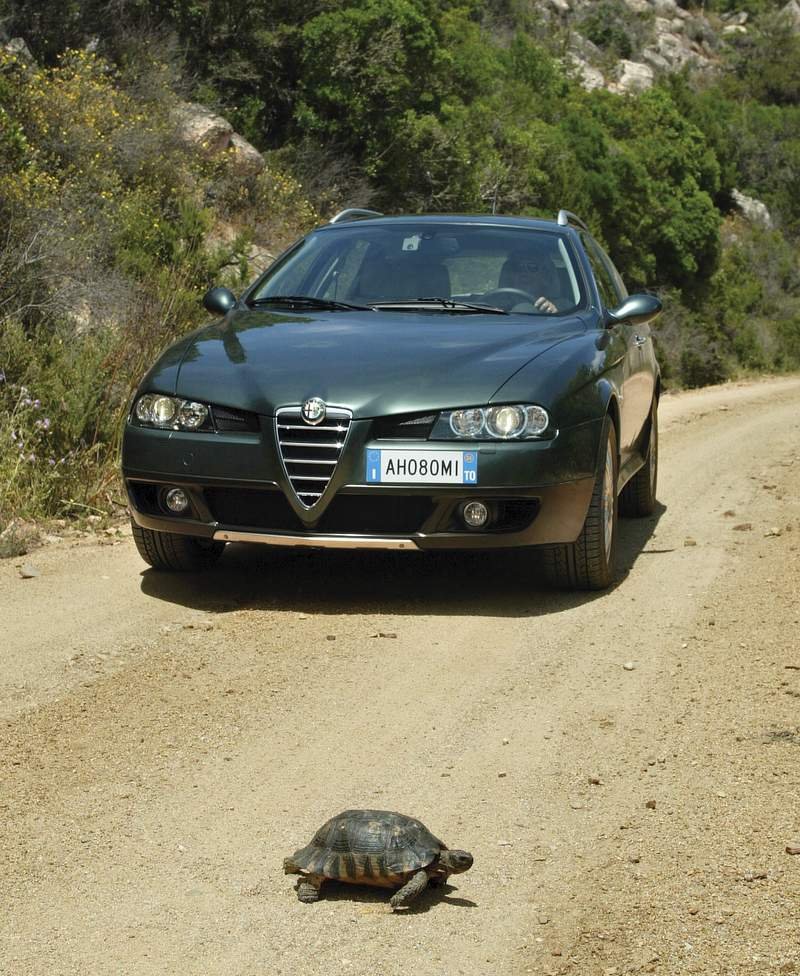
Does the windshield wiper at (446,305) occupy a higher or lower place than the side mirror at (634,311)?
higher

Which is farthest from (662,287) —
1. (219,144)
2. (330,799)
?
(330,799)

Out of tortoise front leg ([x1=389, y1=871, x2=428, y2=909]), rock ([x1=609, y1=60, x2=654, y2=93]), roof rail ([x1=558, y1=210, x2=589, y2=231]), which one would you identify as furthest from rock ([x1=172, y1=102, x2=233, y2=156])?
rock ([x1=609, y1=60, x2=654, y2=93])

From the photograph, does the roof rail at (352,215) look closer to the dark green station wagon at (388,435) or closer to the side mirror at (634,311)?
the dark green station wagon at (388,435)

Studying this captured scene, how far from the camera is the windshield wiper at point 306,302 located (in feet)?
24.0

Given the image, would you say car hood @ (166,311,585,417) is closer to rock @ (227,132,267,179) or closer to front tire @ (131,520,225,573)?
front tire @ (131,520,225,573)

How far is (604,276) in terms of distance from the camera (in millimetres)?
8297

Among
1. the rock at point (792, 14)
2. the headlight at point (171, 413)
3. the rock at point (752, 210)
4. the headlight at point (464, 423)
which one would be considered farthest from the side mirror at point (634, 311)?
the rock at point (792, 14)

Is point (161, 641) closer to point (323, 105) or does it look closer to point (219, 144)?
point (219, 144)

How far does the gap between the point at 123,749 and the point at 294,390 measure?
6.79 ft

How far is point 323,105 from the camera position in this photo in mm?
24750

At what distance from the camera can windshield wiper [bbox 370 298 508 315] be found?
285 inches

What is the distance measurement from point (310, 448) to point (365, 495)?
11.4 inches

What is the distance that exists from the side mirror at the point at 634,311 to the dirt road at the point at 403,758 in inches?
47.7

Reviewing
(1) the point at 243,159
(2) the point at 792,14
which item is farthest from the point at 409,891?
(2) the point at 792,14
